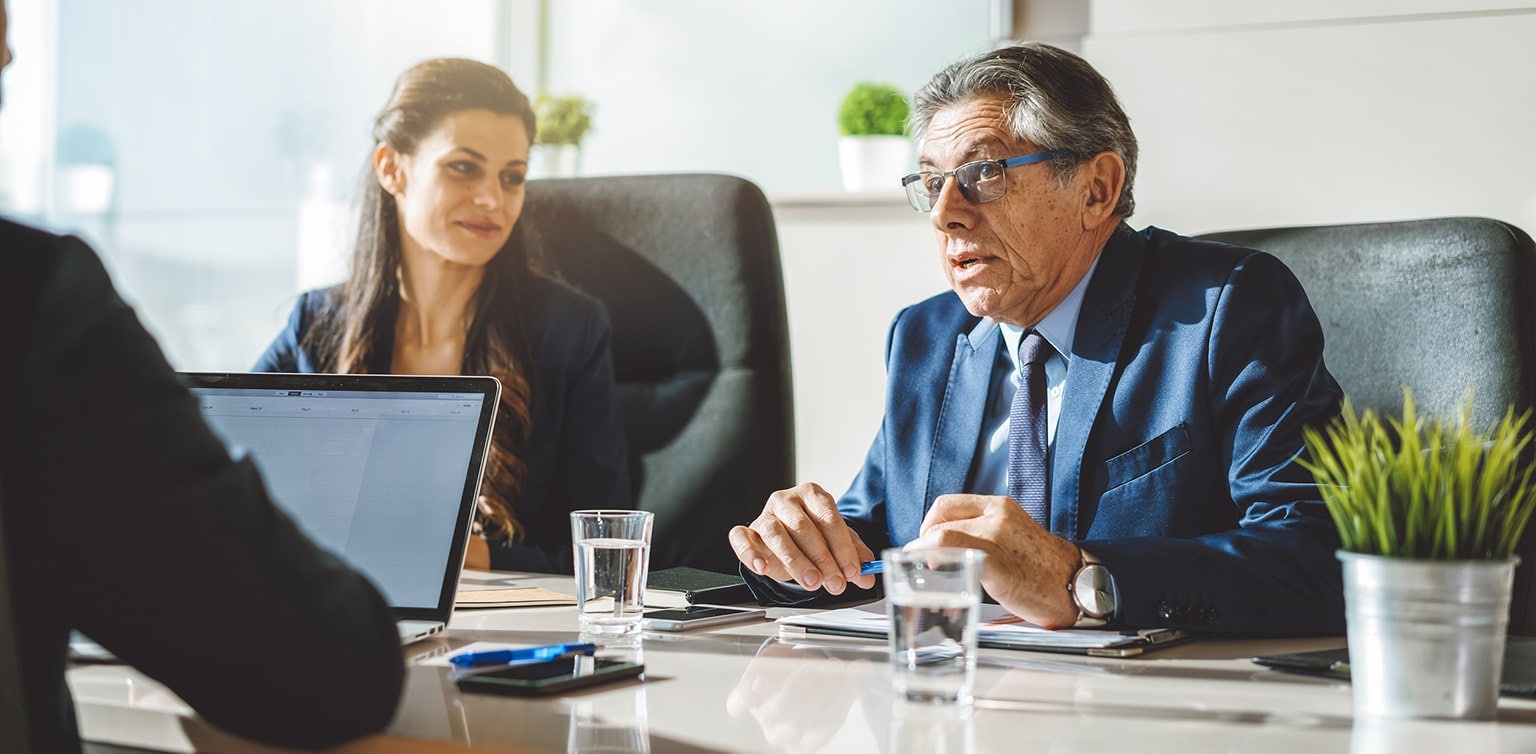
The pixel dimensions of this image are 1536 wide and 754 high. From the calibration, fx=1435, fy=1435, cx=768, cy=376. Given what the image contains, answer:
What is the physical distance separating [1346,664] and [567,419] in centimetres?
138

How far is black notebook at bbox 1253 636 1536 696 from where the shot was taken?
0.95 m

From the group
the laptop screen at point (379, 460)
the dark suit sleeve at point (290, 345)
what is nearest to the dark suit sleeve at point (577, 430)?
the dark suit sleeve at point (290, 345)

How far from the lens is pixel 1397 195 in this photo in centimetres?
230

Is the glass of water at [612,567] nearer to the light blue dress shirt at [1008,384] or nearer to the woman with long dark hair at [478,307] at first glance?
the light blue dress shirt at [1008,384]

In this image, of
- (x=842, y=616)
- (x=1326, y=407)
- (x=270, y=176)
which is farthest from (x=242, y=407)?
(x=270, y=176)

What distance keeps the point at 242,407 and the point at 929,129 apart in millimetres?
914

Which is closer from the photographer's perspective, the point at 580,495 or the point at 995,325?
the point at 995,325

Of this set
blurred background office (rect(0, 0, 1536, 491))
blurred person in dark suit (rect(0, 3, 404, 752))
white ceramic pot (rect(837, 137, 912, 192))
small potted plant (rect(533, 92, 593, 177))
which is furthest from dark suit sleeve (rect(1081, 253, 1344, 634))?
small potted plant (rect(533, 92, 593, 177))

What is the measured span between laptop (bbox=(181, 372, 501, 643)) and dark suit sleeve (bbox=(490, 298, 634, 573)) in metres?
0.88

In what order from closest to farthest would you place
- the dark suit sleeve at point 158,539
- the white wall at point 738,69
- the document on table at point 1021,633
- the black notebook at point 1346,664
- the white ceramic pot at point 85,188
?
the dark suit sleeve at point 158,539 → the black notebook at point 1346,664 → the document on table at point 1021,633 → the white wall at point 738,69 → the white ceramic pot at point 85,188

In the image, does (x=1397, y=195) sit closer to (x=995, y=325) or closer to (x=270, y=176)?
(x=995, y=325)

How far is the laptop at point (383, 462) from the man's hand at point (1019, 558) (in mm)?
399

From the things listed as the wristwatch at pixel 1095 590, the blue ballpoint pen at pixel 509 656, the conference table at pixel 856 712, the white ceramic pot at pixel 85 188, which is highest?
the white ceramic pot at pixel 85 188

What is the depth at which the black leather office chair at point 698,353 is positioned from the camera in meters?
2.14
